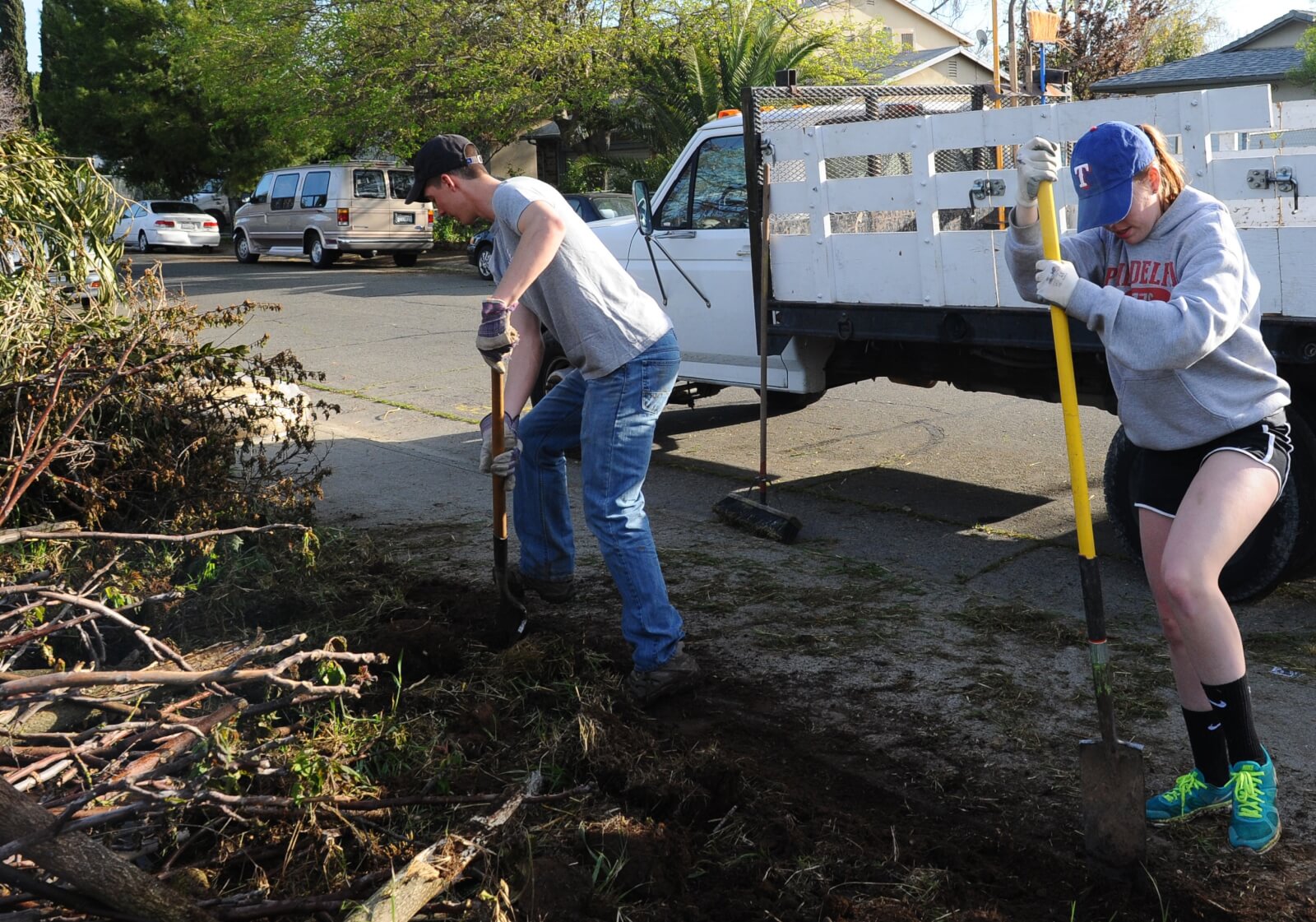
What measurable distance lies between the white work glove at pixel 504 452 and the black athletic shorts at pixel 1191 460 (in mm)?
2130

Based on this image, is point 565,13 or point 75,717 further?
point 565,13

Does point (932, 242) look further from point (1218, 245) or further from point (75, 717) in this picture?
point (75, 717)

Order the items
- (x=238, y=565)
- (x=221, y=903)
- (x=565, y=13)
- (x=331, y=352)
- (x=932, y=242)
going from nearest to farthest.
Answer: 1. (x=221, y=903)
2. (x=238, y=565)
3. (x=932, y=242)
4. (x=331, y=352)
5. (x=565, y=13)

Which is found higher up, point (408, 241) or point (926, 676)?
point (408, 241)

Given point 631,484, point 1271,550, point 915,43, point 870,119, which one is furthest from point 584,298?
point 915,43

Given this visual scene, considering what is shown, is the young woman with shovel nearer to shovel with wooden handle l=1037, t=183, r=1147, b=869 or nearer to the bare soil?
shovel with wooden handle l=1037, t=183, r=1147, b=869

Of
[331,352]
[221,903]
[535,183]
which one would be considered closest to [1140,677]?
[535,183]

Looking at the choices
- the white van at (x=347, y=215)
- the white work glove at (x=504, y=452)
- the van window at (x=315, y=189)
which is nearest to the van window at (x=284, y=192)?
the white van at (x=347, y=215)

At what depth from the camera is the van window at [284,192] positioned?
87.8 ft

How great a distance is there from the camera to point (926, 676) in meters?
4.49

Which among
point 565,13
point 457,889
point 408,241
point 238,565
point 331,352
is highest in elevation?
point 565,13

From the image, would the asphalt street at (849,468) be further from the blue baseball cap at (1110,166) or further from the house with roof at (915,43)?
the house with roof at (915,43)

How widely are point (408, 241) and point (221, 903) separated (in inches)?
942

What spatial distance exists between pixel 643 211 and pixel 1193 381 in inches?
196
